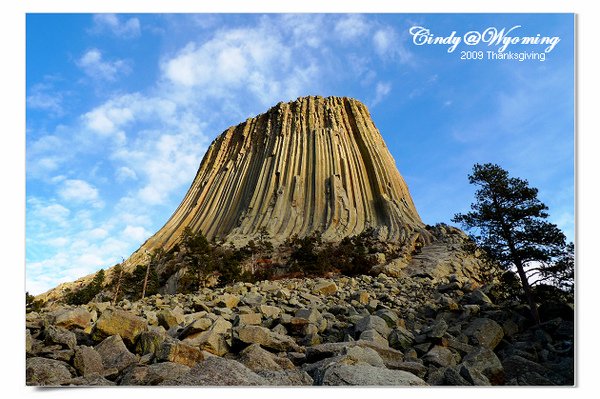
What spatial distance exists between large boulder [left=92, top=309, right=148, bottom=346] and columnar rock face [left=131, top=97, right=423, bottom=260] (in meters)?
30.4

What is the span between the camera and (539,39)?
7.24 metres

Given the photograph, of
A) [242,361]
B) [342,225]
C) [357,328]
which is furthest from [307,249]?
[242,361]

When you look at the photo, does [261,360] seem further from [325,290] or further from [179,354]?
[325,290]

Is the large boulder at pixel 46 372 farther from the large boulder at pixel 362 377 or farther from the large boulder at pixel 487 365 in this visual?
the large boulder at pixel 487 365

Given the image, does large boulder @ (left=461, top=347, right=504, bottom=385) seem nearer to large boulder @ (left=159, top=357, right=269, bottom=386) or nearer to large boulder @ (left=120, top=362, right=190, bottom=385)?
large boulder @ (left=159, top=357, right=269, bottom=386)

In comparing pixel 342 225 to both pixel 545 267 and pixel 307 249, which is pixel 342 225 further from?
pixel 545 267

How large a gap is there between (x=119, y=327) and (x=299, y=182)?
39.8 metres

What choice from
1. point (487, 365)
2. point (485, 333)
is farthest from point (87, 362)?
point (485, 333)

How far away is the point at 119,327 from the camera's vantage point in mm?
6379

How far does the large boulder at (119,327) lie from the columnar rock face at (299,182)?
99.7ft

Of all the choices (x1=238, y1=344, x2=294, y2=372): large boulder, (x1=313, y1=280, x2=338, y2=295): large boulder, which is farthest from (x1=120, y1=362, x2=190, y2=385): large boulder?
(x1=313, y1=280, x2=338, y2=295): large boulder

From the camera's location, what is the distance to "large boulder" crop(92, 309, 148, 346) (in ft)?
20.6

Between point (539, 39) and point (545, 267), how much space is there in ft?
15.1

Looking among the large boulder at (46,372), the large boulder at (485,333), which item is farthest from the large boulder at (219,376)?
the large boulder at (485,333)
